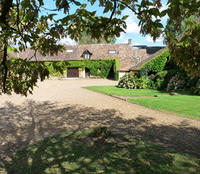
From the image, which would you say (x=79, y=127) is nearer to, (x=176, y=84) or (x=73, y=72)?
(x=176, y=84)

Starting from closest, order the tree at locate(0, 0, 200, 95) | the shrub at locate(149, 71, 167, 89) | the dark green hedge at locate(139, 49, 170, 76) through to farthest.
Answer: the tree at locate(0, 0, 200, 95)
the shrub at locate(149, 71, 167, 89)
the dark green hedge at locate(139, 49, 170, 76)

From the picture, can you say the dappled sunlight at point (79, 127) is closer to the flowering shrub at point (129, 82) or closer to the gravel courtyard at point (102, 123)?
the gravel courtyard at point (102, 123)

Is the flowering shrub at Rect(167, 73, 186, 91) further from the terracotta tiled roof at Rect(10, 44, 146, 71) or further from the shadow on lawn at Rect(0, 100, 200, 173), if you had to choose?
the terracotta tiled roof at Rect(10, 44, 146, 71)

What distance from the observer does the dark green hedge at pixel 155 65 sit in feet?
55.9

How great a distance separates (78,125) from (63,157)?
2.40m

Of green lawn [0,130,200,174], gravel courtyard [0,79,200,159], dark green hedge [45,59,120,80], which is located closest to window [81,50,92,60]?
dark green hedge [45,59,120,80]

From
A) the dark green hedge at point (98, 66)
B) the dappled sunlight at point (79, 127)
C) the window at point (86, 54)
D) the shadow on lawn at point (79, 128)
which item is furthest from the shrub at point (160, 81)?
the window at point (86, 54)

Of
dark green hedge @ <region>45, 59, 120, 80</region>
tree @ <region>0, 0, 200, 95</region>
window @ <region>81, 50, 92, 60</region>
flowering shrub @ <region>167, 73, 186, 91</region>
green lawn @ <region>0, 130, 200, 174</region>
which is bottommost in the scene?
green lawn @ <region>0, 130, 200, 174</region>

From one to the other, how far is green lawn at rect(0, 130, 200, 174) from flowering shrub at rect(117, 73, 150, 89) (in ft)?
44.7

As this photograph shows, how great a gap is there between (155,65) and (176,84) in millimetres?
3314

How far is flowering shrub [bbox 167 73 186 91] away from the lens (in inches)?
588

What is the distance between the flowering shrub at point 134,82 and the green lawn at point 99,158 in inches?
537

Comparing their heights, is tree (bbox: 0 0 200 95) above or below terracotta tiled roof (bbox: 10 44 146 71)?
Result: below

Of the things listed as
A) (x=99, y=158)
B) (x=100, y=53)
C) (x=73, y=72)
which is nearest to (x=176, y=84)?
(x=99, y=158)
